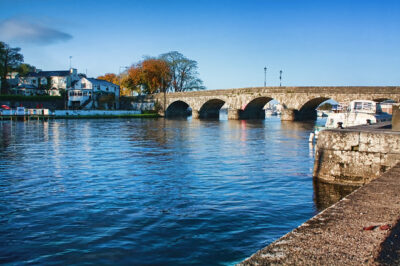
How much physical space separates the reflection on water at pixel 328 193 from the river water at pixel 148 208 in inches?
7.3

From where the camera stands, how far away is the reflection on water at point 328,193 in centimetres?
935

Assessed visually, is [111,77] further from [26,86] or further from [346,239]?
[346,239]

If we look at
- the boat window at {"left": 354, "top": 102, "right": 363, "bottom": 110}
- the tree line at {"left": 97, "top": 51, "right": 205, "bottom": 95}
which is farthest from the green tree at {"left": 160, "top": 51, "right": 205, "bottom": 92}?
the boat window at {"left": 354, "top": 102, "right": 363, "bottom": 110}

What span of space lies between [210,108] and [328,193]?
229 ft

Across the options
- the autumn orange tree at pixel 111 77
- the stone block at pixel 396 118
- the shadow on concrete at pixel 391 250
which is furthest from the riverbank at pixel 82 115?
the shadow on concrete at pixel 391 250

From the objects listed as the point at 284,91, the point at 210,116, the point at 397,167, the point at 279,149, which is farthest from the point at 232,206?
the point at 210,116

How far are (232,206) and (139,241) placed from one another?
3.00 metres

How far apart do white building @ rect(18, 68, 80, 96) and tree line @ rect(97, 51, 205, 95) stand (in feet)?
45.1

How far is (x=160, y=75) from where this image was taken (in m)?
88.6

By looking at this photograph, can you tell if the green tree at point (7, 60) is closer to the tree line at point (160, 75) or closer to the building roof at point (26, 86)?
the building roof at point (26, 86)

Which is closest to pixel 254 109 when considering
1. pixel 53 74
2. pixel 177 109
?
pixel 177 109

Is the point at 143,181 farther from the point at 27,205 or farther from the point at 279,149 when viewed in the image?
the point at 279,149

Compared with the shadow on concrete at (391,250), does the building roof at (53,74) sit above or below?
above

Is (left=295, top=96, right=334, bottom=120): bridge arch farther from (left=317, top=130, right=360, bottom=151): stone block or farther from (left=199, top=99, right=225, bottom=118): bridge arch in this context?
(left=317, top=130, right=360, bottom=151): stone block
